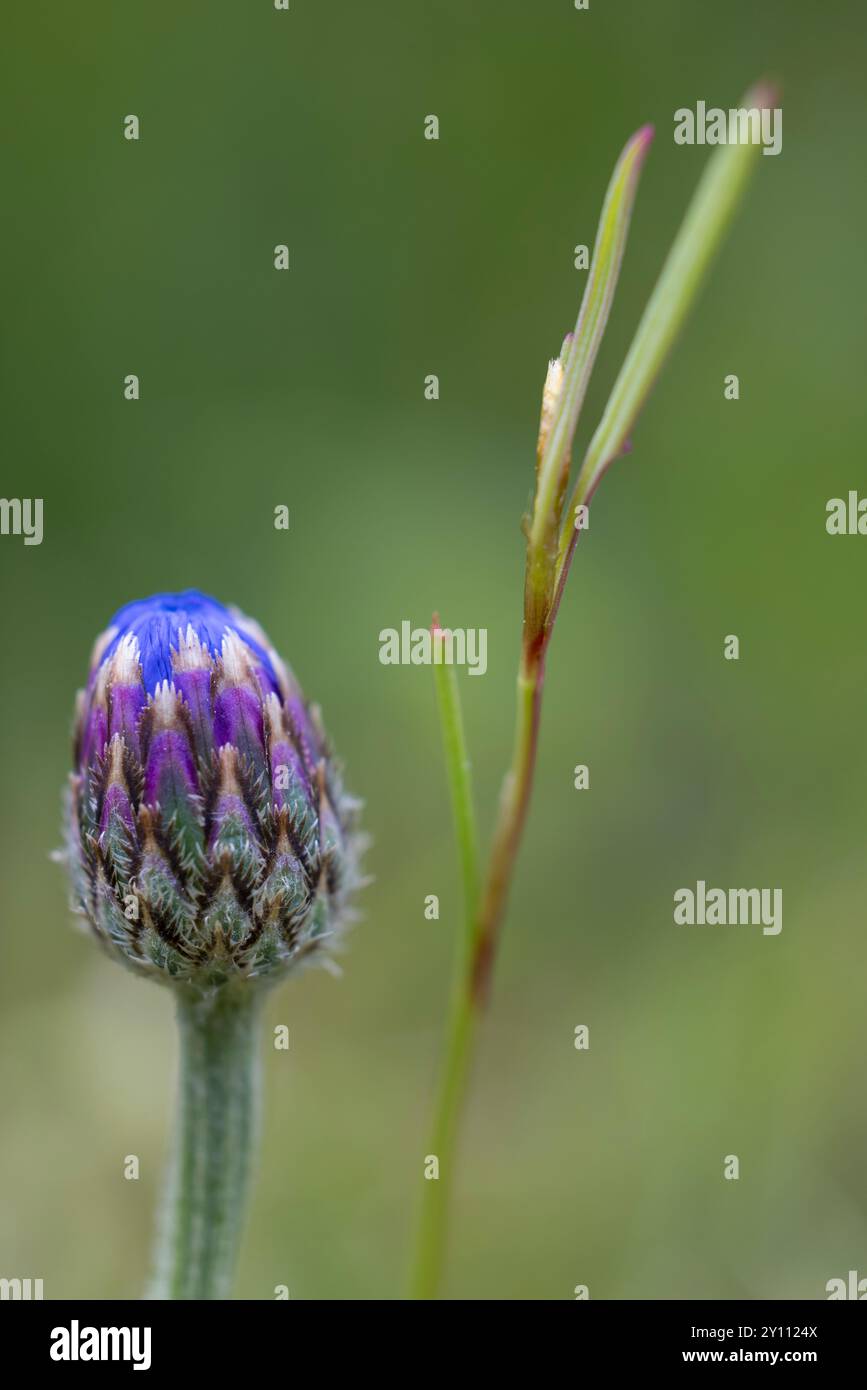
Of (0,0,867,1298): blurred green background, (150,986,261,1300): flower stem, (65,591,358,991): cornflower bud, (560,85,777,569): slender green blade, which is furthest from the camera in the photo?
(0,0,867,1298): blurred green background

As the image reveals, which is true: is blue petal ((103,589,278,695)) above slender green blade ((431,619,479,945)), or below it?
above

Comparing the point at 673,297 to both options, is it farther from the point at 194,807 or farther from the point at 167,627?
the point at 194,807

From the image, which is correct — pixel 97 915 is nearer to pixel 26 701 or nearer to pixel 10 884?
pixel 10 884

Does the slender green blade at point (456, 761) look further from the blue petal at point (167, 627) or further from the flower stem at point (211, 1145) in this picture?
the flower stem at point (211, 1145)

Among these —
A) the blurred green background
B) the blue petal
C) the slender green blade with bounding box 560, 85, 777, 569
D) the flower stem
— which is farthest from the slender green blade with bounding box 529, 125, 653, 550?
the blurred green background

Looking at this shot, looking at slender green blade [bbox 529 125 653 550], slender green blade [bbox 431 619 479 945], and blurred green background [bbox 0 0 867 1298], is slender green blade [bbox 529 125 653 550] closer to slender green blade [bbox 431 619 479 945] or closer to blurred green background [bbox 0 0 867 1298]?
slender green blade [bbox 431 619 479 945]

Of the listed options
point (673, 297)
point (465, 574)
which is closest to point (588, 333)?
point (673, 297)
